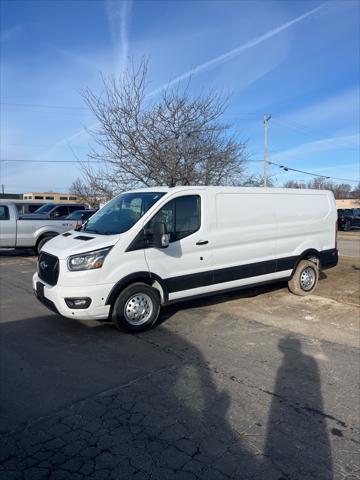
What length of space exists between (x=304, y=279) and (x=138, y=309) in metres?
3.86

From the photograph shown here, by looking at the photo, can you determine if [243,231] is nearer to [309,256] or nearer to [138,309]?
[309,256]

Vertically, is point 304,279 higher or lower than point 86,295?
lower

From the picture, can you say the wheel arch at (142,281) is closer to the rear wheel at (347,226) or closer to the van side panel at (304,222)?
the van side panel at (304,222)

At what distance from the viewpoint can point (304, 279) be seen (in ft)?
26.6

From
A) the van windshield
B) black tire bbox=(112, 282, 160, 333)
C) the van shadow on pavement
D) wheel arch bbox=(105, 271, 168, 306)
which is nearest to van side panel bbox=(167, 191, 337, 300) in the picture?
wheel arch bbox=(105, 271, 168, 306)

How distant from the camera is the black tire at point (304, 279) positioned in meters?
7.95

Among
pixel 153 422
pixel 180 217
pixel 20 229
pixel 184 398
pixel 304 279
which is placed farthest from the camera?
pixel 20 229

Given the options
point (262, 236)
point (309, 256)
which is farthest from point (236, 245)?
point (309, 256)

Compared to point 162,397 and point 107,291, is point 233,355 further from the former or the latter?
point 107,291

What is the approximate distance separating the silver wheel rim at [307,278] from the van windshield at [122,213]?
3591 mm

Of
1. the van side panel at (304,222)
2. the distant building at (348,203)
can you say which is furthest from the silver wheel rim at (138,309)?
the distant building at (348,203)

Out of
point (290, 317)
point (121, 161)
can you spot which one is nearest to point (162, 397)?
point (290, 317)

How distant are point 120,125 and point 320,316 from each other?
309 inches

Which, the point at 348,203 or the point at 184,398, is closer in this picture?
the point at 184,398
